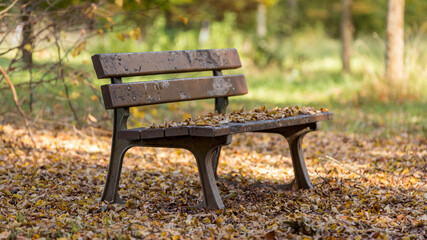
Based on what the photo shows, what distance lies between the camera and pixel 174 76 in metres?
10.1

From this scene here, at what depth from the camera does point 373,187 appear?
4.19 meters

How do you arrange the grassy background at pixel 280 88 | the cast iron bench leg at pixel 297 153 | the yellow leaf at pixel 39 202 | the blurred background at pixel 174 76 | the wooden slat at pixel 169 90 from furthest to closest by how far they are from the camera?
the grassy background at pixel 280 88
the blurred background at pixel 174 76
the cast iron bench leg at pixel 297 153
the yellow leaf at pixel 39 202
the wooden slat at pixel 169 90

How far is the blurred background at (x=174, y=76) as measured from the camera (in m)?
5.59

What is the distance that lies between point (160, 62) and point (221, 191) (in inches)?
41.0

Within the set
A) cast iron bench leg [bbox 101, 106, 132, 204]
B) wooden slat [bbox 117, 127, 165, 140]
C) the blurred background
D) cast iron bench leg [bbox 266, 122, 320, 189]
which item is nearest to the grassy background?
the blurred background

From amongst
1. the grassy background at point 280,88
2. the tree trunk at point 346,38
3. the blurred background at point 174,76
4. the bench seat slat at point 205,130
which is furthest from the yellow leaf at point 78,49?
the tree trunk at point 346,38

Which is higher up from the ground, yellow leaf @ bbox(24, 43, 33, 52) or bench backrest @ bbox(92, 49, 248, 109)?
yellow leaf @ bbox(24, 43, 33, 52)

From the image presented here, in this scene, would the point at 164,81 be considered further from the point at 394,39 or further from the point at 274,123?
the point at 394,39

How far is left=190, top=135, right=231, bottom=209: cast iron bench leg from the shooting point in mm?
3340

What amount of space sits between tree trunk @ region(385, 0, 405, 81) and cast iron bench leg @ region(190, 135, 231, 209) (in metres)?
6.60

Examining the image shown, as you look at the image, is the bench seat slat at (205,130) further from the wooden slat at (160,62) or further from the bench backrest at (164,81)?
the wooden slat at (160,62)

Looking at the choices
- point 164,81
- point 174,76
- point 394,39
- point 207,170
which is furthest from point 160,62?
point 394,39

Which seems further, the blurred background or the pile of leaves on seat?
the blurred background

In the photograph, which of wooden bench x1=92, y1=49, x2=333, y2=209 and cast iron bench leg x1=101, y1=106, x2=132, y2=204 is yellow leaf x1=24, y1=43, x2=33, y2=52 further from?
cast iron bench leg x1=101, y1=106, x2=132, y2=204
